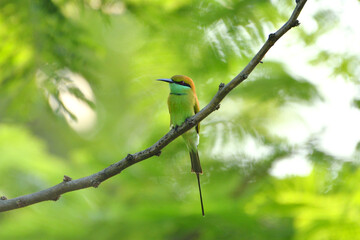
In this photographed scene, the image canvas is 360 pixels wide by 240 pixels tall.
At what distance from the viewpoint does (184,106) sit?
97.9 inches

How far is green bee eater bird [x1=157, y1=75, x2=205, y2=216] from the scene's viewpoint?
248cm

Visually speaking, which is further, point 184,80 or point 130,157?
point 184,80

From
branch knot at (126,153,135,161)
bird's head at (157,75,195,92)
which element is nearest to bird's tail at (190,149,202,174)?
bird's head at (157,75,195,92)

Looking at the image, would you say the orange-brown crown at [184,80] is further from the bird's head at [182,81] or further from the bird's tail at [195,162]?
the bird's tail at [195,162]

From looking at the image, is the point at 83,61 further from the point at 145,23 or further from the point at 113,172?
the point at 113,172

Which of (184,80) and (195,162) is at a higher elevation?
(184,80)

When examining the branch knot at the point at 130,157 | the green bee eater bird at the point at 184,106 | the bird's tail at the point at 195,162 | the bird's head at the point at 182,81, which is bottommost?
the branch knot at the point at 130,157

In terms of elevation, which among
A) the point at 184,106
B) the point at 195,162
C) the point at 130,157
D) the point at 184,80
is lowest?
the point at 130,157

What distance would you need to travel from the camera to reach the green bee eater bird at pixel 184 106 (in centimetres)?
248

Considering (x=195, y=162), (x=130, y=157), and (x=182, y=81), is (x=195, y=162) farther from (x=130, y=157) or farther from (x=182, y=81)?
(x=130, y=157)

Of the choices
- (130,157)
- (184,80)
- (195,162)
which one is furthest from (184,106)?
(130,157)

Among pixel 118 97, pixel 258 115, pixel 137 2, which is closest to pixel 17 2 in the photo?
pixel 137 2

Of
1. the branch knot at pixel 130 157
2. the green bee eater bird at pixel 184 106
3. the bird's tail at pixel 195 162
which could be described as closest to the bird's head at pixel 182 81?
the green bee eater bird at pixel 184 106

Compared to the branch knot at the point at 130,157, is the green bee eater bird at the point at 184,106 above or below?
above
